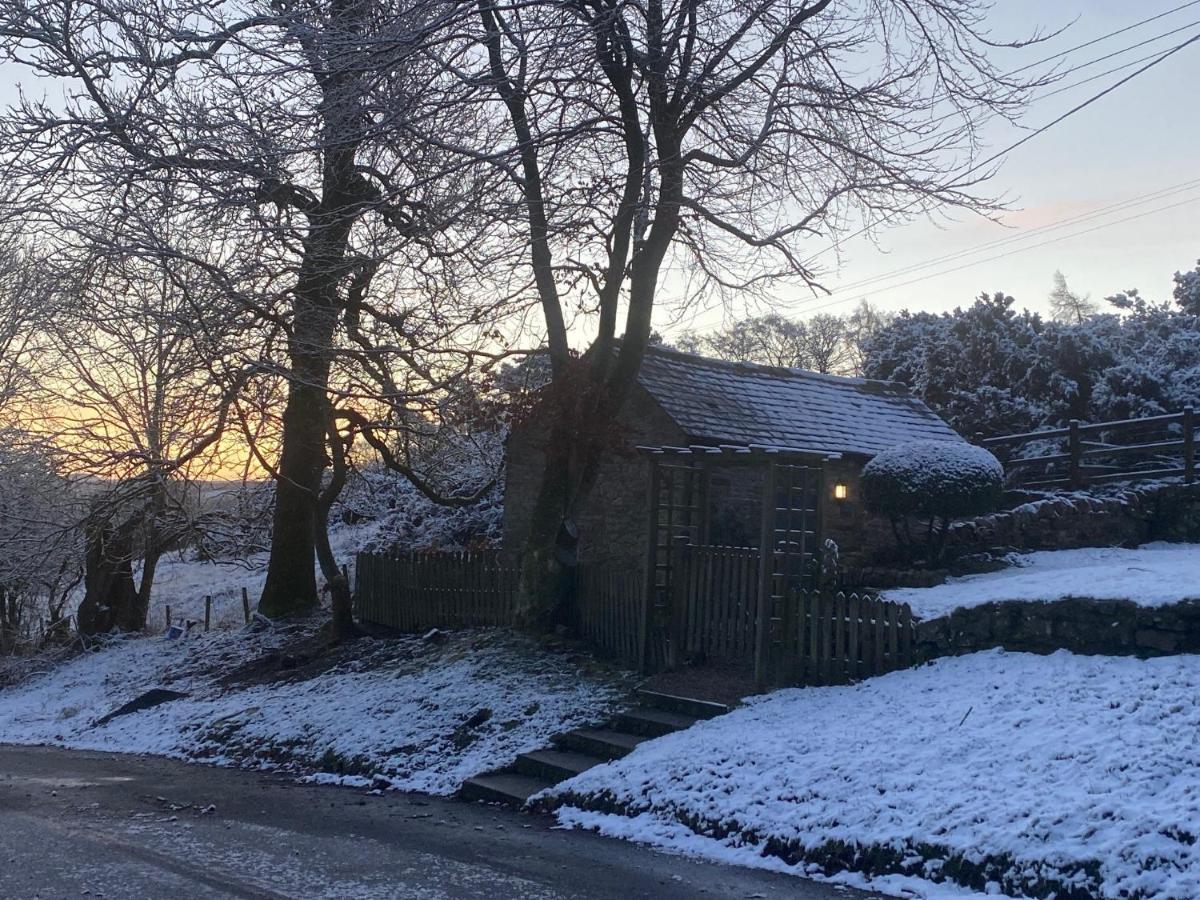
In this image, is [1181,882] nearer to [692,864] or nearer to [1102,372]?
[692,864]

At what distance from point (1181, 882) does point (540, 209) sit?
1013cm

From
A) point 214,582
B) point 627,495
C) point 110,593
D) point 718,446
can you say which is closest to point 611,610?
point 627,495

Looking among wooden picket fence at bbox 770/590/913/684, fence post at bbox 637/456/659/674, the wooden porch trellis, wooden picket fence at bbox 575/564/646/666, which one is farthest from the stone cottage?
wooden picket fence at bbox 770/590/913/684

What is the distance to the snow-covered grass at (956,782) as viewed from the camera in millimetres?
6148

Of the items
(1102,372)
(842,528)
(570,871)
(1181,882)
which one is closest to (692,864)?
(570,871)

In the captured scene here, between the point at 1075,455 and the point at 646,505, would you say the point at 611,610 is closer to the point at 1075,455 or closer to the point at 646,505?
the point at 646,505

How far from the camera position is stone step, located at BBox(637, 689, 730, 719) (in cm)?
1011

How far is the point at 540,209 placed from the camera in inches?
530

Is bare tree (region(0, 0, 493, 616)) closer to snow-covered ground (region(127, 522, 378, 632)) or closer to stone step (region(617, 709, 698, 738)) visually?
stone step (region(617, 709, 698, 738))

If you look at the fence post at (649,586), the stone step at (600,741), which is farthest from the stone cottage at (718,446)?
the stone step at (600,741)

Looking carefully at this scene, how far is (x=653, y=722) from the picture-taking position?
403 inches

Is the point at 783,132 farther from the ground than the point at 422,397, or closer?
farther from the ground

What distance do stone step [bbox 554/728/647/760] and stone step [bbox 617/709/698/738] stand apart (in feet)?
0.28

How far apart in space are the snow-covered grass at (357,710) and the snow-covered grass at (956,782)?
207 centimetres
